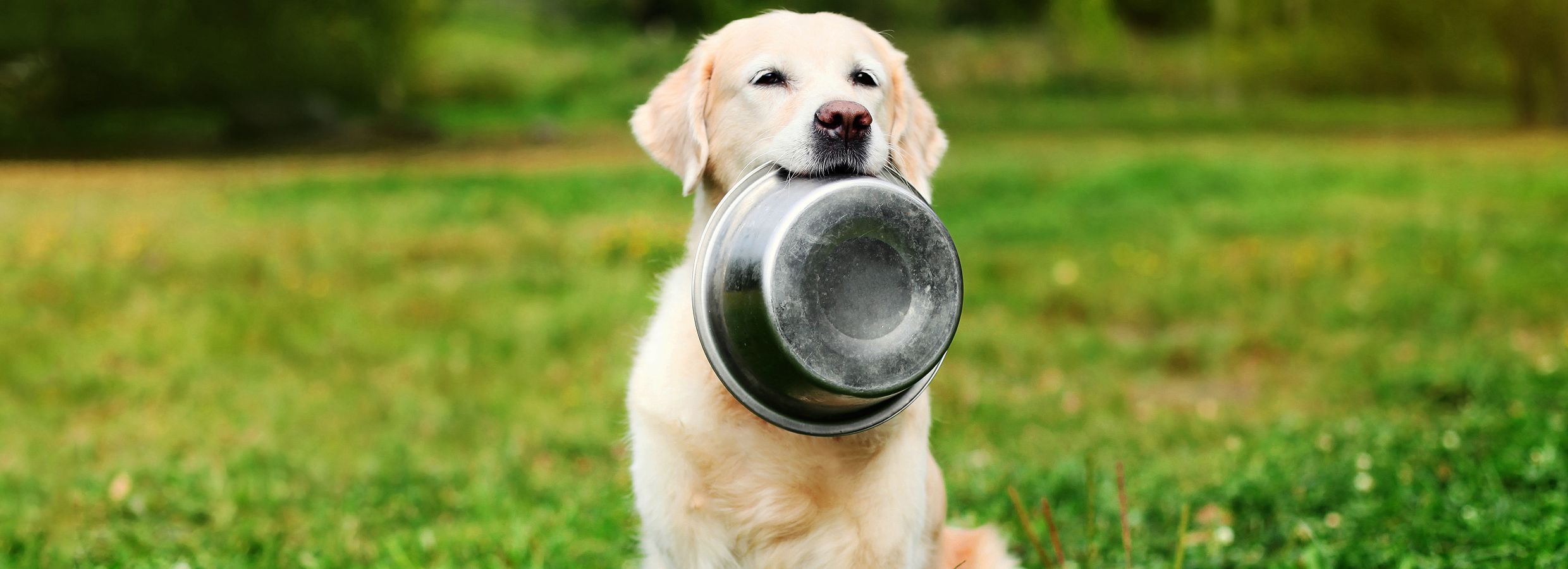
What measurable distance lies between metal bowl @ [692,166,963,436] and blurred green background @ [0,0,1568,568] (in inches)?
35.7

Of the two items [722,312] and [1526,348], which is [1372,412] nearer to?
[1526,348]

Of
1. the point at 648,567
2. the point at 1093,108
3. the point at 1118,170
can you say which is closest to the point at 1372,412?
the point at 648,567

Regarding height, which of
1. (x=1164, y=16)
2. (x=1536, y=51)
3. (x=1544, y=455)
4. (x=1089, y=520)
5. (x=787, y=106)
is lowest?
(x=1164, y=16)

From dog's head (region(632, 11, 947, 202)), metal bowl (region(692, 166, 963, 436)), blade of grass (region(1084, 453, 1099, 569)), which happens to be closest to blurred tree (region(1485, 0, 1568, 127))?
blade of grass (region(1084, 453, 1099, 569))

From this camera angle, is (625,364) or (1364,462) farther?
(625,364)

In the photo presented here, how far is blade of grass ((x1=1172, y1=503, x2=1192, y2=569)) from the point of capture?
295cm

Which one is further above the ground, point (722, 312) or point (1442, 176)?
point (722, 312)

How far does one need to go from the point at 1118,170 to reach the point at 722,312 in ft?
39.0

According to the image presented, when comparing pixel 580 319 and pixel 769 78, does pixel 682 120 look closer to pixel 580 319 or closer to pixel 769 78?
pixel 769 78

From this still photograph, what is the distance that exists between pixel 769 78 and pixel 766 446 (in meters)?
0.81

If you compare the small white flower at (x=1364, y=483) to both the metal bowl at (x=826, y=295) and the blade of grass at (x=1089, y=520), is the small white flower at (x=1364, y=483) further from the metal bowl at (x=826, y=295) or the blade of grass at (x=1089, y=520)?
the metal bowl at (x=826, y=295)

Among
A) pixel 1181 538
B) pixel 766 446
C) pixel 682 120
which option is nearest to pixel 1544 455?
pixel 1181 538

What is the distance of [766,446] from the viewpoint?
2.62m

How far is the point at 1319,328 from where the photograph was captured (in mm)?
8148
